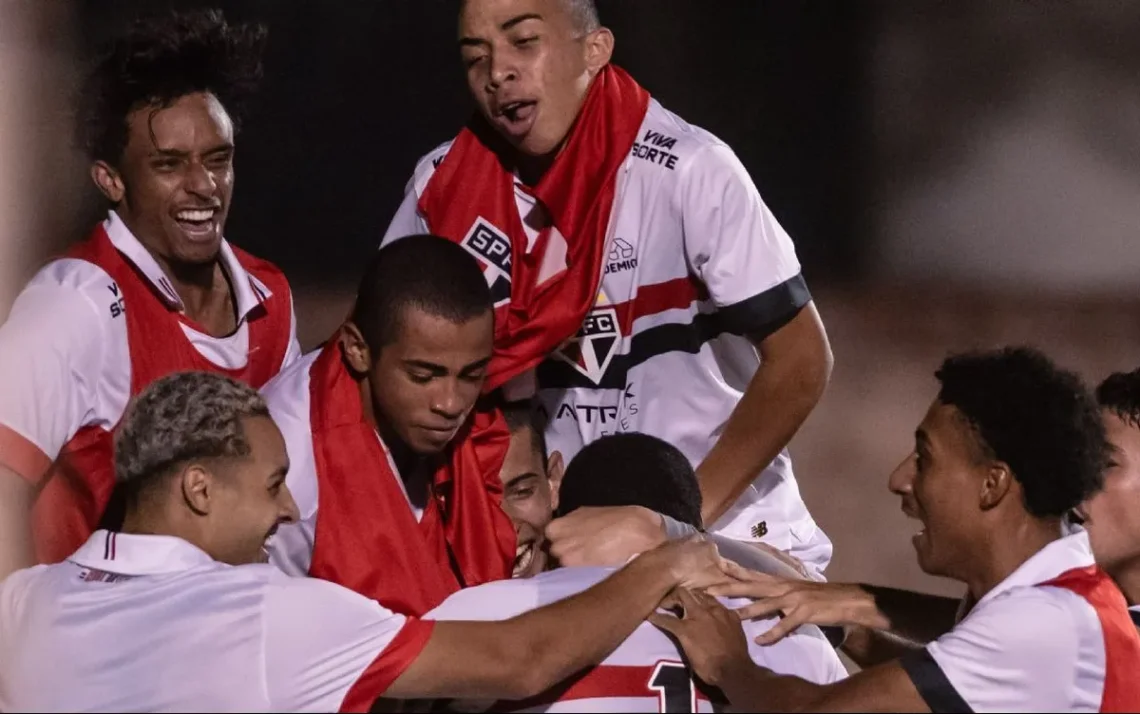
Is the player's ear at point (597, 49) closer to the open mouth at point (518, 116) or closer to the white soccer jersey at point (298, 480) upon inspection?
the open mouth at point (518, 116)

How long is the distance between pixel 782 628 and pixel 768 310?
0.82 metres

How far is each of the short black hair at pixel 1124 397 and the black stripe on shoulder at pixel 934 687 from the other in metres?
1.31

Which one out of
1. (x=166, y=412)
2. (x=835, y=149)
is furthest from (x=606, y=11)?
(x=166, y=412)

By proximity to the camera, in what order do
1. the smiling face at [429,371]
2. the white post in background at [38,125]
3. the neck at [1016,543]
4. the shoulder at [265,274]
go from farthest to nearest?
1. the white post in background at [38,125]
2. the shoulder at [265,274]
3. the smiling face at [429,371]
4. the neck at [1016,543]

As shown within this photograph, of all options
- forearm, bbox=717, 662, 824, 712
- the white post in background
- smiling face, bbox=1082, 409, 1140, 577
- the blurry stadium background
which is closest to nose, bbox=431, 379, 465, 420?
forearm, bbox=717, 662, 824, 712

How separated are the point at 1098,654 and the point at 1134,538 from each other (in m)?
1.12

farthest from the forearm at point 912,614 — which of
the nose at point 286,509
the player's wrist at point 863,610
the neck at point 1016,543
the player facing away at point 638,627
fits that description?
the nose at point 286,509

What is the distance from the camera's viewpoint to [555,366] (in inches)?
150

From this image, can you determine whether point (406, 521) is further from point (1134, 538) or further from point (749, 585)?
point (1134, 538)

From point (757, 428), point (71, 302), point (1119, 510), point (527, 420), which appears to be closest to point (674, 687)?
point (757, 428)

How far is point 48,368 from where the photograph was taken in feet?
11.4

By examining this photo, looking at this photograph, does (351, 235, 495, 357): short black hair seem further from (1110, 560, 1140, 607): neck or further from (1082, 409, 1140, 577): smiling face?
(1110, 560, 1140, 607): neck

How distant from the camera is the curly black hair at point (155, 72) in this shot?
12.6ft

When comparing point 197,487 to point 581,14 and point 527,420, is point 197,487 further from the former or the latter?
point 581,14
